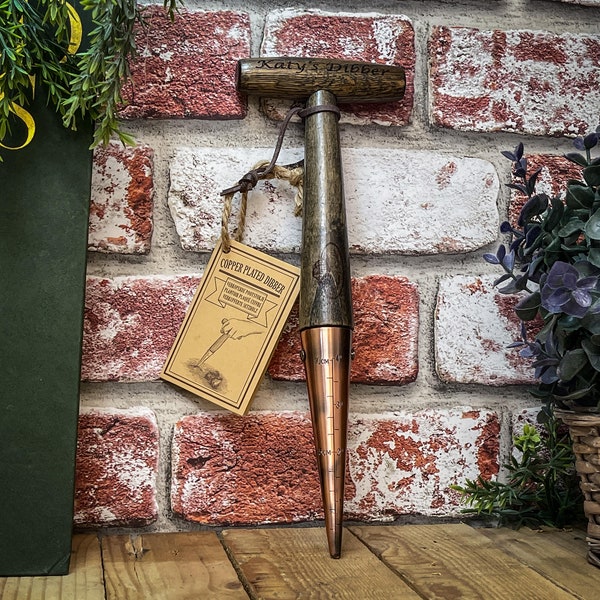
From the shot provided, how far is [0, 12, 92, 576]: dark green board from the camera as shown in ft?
2.39

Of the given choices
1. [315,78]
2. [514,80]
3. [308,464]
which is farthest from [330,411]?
[514,80]

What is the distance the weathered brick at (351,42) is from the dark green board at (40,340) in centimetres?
27

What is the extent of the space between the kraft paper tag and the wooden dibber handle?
178mm

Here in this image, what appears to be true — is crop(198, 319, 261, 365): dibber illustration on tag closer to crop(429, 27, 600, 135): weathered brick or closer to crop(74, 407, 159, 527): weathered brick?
crop(74, 407, 159, 527): weathered brick

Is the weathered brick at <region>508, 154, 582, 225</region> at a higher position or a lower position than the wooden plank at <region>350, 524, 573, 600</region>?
higher

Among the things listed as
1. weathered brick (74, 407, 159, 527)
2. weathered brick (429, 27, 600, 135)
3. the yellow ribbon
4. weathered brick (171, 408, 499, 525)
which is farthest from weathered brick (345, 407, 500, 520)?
the yellow ribbon

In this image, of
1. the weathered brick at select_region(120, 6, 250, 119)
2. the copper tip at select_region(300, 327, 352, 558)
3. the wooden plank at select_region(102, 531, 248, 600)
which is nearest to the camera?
the wooden plank at select_region(102, 531, 248, 600)

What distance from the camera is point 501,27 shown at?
94 cm

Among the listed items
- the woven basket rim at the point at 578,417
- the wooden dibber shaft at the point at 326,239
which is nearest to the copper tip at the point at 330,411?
the wooden dibber shaft at the point at 326,239

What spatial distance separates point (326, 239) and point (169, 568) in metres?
0.36

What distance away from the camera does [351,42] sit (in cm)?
92

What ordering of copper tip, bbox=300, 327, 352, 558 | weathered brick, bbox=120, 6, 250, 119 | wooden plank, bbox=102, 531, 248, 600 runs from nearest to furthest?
wooden plank, bbox=102, 531, 248, 600 → copper tip, bbox=300, 327, 352, 558 → weathered brick, bbox=120, 6, 250, 119

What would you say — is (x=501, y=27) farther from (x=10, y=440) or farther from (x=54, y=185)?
(x=10, y=440)

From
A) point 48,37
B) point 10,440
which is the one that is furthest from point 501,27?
point 10,440
